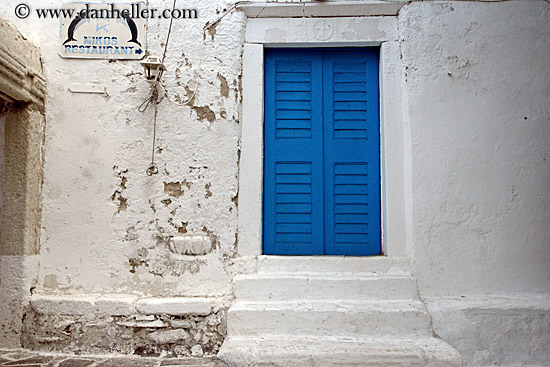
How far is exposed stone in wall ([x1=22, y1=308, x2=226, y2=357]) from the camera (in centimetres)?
338

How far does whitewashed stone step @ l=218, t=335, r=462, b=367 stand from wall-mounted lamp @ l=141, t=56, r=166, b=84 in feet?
7.17

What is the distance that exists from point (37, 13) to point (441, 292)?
4095mm

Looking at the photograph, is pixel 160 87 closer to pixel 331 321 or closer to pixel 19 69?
pixel 19 69

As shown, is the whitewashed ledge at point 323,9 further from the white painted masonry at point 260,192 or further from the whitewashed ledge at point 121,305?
the whitewashed ledge at point 121,305

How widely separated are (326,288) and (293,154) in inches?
45.4

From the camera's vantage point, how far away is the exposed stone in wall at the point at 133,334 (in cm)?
338

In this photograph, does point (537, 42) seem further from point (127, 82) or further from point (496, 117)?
point (127, 82)

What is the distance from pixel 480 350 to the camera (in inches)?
129

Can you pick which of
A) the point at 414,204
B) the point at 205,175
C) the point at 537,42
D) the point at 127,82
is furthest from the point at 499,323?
the point at 127,82

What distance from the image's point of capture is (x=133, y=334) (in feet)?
11.1

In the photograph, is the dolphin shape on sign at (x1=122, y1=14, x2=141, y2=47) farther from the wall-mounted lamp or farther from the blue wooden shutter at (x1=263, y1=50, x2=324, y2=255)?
the blue wooden shutter at (x1=263, y1=50, x2=324, y2=255)

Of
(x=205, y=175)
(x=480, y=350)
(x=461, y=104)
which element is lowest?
(x=480, y=350)

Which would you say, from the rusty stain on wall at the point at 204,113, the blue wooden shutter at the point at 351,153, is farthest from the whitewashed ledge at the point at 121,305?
the rusty stain on wall at the point at 204,113

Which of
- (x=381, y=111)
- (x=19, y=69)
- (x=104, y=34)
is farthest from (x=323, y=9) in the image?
(x=19, y=69)
